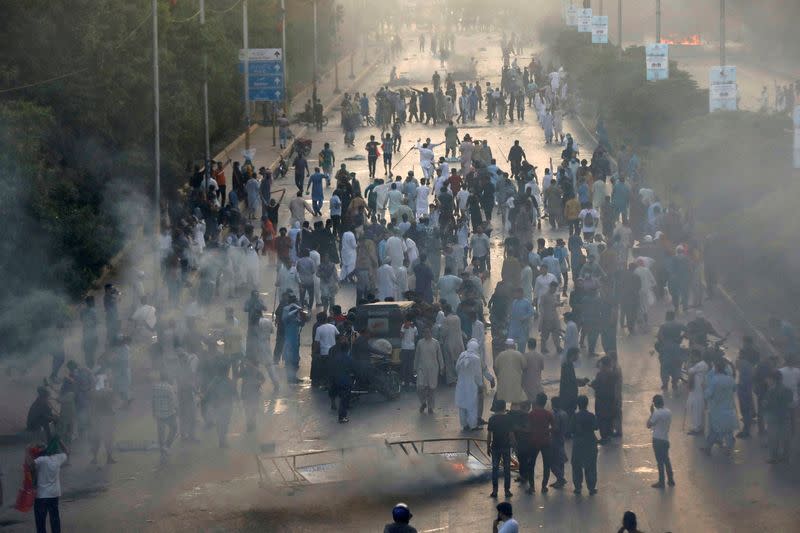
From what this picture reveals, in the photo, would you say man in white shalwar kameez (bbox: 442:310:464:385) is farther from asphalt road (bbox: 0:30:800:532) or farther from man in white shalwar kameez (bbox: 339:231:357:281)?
man in white shalwar kameez (bbox: 339:231:357:281)

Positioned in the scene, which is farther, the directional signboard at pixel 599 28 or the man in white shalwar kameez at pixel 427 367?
the directional signboard at pixel 599 28

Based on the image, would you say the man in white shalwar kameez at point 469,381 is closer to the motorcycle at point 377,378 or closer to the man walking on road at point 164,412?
the motorcycle at point 377,378

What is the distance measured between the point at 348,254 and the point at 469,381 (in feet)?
30.7

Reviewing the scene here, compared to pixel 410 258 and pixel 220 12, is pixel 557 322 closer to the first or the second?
pixel 410 258

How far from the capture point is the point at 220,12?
4850 cm

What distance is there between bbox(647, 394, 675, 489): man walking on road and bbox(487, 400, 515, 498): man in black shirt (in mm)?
1509

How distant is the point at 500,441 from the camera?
1684 cm

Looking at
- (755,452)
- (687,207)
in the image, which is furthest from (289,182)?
(755,452)

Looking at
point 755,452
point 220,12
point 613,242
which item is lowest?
point 755,452

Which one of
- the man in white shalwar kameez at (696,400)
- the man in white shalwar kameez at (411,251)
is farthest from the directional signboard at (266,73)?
the man in white shalwar kameez at (696,400)

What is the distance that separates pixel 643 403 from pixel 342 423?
3.93 m

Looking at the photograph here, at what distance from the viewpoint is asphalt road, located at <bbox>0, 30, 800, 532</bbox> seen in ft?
53.1

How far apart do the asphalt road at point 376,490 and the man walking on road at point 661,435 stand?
0.23m

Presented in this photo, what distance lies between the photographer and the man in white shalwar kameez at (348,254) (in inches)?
1117
